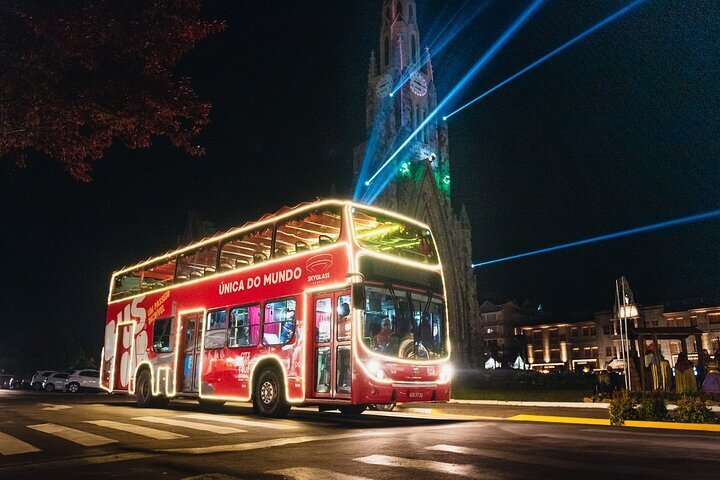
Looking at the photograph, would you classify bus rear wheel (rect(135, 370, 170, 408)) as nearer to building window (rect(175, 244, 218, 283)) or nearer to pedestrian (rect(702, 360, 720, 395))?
building window (rect(175, 244, 218, 283))

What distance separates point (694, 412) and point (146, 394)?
1462 centimetres

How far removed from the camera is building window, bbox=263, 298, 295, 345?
1202 cm

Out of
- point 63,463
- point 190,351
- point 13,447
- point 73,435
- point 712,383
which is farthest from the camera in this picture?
point 712,383

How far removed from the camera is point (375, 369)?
10.5m

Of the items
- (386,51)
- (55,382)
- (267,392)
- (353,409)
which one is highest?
(386,51)

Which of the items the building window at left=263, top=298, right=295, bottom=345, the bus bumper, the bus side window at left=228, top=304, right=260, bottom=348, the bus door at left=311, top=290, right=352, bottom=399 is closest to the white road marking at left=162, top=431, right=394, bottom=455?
the bus bumper

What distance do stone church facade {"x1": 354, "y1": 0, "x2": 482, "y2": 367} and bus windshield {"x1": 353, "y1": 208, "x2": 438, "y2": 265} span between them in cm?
4826

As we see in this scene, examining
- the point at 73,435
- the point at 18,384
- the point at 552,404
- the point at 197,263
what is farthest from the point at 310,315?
the point at 18,384

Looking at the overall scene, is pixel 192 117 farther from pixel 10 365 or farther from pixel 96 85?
pixel 10 365

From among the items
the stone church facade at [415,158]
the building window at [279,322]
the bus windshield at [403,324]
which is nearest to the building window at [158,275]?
the building window at [279,322]

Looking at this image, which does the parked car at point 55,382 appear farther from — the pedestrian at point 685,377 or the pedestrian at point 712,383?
the pedestrian at point 712,383

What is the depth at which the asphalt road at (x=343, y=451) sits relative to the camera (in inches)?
220

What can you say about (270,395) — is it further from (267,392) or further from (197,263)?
(197,263)

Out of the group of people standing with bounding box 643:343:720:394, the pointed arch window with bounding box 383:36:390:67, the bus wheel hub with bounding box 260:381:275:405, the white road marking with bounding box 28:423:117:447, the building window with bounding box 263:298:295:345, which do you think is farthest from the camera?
the pointed arch window with bounding box 383:36:390:67
